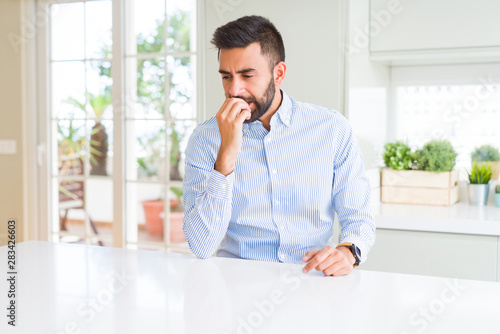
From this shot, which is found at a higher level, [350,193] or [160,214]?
[350,193]

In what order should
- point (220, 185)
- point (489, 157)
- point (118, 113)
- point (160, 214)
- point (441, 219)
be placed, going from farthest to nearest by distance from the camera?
point (160, 214) → point (118, 113) → point (489, 157) → point (441, 219) → point (220, 185)

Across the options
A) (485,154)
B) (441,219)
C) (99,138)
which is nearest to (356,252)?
(441,219)

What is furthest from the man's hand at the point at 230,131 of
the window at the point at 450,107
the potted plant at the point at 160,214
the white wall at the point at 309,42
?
the potted plant at the point at 160,214

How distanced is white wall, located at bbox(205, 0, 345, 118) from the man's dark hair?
84 centimetres

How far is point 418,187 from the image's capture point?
2752 mm

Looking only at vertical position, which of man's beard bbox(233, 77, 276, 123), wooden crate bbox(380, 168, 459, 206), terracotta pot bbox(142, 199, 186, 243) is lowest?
terracotta pot bbox(142, 199, 186, 243)

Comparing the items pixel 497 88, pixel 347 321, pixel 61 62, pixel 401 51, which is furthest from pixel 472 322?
pixel 61 62

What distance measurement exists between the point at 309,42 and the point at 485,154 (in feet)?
3.73

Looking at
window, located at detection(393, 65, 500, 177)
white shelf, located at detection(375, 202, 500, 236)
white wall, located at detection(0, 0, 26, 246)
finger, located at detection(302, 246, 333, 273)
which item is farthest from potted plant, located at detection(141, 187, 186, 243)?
finger, located at detection(302, 246, 333, 273)

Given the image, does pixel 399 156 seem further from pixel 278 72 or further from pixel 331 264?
pixel 331 264

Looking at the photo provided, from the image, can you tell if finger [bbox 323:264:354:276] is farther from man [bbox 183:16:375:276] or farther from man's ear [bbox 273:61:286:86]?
man's ear [bbox 273:61:286:86]

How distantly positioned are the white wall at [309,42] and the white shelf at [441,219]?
0.55 m

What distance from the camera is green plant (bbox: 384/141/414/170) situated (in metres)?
2.76

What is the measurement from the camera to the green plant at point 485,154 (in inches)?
115
